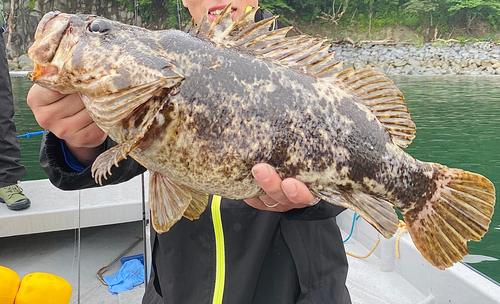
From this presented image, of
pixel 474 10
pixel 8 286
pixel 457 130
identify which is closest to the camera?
pixel 8 286

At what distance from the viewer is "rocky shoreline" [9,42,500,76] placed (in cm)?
3170

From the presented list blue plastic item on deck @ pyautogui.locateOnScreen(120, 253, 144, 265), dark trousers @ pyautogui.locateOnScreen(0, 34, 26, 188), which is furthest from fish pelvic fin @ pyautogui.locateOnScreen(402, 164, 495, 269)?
dark trousers @ pyautogui.locateOnScreen(0, 34, 26, 188)

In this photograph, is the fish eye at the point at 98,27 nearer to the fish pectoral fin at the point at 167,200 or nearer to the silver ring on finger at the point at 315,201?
the fish pectoral fin at the point at 167,200

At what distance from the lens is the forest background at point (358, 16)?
3909cm

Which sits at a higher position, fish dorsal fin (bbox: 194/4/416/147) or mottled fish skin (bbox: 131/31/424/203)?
fish dorsal fin (bbox: 194/4/416/147)

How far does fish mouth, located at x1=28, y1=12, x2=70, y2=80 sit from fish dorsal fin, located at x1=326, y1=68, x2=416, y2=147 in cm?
131

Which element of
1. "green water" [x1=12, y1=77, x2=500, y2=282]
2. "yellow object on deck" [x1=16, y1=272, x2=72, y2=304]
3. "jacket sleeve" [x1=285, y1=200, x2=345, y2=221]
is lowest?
"green water" [x1=12, y1=77, x2=500, y2=282]

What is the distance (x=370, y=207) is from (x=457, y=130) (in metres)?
16.3

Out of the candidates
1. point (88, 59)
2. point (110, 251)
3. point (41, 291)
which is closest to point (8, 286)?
point (41, 291)

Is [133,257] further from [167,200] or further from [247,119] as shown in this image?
[247,119]

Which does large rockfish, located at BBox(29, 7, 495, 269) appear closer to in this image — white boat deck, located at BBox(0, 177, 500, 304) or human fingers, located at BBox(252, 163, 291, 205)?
human fingers, located at BBox(252, 163, 291, 205)

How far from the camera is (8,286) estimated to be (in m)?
3.17

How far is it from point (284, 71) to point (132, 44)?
2.41ft

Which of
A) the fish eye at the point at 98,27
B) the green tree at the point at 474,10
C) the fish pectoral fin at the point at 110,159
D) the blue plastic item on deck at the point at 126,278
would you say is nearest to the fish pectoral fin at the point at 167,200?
the fish pectoral fin at the point at 110,159
